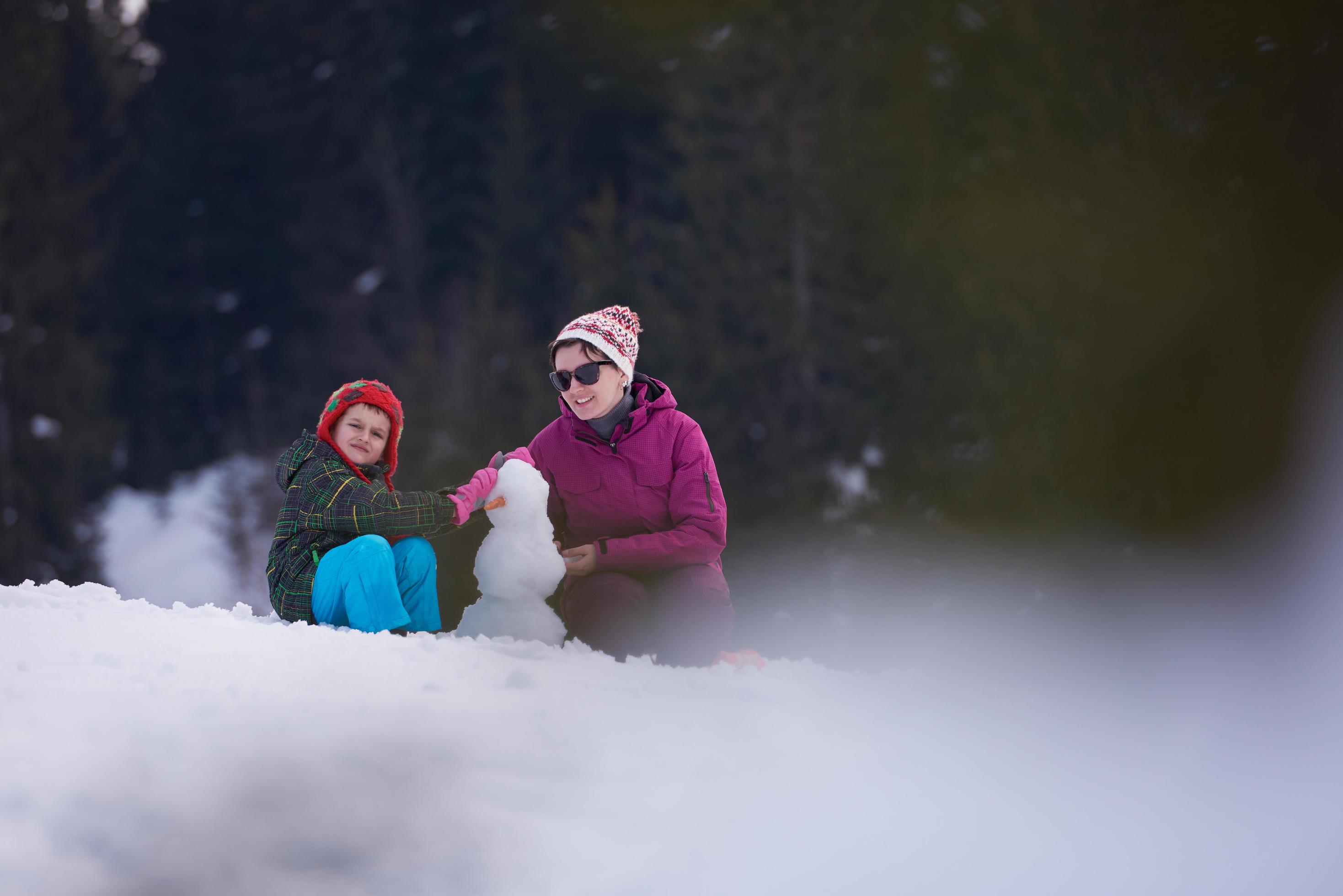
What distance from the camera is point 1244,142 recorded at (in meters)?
5.03

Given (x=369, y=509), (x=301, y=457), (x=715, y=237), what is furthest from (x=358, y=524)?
(x=715, y=237)

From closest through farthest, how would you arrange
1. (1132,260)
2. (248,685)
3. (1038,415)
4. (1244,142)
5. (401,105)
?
(248,685), (1244,142), (1132,260), (1038,415), (401,105)

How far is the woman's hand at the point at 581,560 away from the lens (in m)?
3.35

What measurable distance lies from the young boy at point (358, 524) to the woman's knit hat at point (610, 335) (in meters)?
0.37

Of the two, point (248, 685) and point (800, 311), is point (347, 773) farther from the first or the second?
point (800, 311)

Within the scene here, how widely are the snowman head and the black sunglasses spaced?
264 mm

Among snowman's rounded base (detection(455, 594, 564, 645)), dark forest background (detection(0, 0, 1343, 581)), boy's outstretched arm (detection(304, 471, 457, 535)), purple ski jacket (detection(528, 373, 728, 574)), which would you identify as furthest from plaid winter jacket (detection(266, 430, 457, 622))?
dark forest background (detection(0, 0, 1343, 581))

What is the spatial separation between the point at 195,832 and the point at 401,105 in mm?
26227

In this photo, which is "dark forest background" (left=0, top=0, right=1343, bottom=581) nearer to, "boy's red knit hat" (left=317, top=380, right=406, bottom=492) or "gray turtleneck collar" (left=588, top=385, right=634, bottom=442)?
"gray turtleneck collar" (left=588, top=385, right=634, bottom=442)

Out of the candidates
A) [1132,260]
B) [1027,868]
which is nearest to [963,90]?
[1132,260]

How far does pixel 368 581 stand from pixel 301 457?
1.42 ft

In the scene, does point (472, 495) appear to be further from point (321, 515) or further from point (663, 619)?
point (663, 619)

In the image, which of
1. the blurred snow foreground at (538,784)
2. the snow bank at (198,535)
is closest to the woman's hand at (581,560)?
the blurred snow foreground at (538,784)

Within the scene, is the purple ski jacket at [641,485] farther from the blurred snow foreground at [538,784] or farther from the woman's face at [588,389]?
the blurred snow foreground at [538,784]
